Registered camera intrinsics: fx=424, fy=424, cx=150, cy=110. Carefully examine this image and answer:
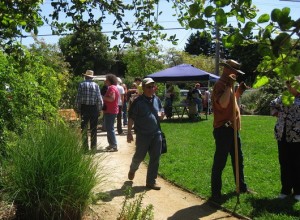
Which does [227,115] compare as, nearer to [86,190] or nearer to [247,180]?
[247,180]

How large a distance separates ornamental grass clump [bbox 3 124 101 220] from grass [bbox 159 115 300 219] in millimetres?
2056

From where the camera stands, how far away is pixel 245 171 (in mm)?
7617

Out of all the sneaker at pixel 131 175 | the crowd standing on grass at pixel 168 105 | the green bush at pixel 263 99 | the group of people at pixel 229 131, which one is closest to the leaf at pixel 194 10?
the group of people at pixel 229 131

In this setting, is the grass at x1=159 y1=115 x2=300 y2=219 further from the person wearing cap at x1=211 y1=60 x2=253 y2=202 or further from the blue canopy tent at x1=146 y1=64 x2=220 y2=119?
the blue canopy tent at x1=146 y1=64 x2=220 y2=119

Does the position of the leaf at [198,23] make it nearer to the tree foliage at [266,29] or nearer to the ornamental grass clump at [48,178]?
the tree foliage at [266,29]

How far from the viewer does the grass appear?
18.2 ft

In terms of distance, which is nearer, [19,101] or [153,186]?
[19,101]

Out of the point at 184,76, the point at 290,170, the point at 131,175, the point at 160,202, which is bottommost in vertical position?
the point at 160,202

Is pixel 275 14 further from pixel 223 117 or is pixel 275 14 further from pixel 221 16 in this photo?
pixel 223 117

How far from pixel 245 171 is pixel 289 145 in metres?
1.85

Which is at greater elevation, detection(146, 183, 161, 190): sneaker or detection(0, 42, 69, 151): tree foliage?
detection(0, 42, 69, 151): tree foliage

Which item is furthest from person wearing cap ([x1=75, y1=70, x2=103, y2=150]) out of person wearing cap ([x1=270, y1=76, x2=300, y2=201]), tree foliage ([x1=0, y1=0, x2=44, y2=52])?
tree foliage ([x1=0, y1=0, x2=44, y2=52])

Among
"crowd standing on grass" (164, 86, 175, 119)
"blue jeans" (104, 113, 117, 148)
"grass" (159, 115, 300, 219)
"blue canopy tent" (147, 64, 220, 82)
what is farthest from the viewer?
"crowd standing on grass" (164, 86, 175, 119)

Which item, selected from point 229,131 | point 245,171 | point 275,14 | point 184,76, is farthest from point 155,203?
point 184,76
